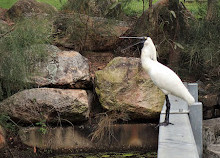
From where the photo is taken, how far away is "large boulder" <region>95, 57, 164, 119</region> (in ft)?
17.5

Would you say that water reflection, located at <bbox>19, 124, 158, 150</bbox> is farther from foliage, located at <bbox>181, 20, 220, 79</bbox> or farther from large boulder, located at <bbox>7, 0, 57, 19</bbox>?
large boulder, located at <bbox>7, 0, 57, 19</bbox>

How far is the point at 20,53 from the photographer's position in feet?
16.0

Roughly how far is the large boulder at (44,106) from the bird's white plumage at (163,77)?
6.31 ft

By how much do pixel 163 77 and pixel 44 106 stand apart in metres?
2.29

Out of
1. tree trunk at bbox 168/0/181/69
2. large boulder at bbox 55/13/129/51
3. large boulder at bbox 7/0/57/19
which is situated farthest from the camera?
large boulder at bbox 7/0/57/19

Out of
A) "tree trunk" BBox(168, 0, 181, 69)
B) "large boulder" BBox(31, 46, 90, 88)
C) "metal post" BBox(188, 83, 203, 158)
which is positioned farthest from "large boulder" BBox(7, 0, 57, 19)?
"metal post" BBox(188, 83, 203, 158)

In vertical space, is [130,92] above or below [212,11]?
below

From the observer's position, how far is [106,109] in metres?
5.46

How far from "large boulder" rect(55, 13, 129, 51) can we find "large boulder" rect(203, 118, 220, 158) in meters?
2.55

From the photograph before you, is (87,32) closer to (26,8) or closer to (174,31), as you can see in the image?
(174,31)

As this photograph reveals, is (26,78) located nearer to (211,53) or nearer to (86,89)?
(86,89)

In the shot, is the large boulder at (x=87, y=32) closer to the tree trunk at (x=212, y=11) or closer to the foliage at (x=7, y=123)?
the tree trunk at (x=212, y=11)

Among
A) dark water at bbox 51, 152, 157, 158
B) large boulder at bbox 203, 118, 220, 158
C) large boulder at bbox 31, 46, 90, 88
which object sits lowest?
dark water at bbox 51, 152, 157, 158

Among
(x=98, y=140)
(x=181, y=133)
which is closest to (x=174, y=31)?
→ (x=98, y=140)
